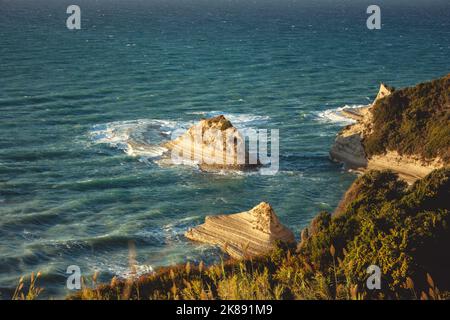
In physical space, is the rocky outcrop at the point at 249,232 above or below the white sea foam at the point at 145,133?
below

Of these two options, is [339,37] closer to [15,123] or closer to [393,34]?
[393,34]

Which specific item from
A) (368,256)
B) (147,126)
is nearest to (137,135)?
(147,126)

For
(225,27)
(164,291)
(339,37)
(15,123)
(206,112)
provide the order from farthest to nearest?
(225,27), (339,37), (206,112), (15,123), (164,291)

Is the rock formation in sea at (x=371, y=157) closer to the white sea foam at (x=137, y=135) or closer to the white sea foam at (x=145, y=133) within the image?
the white sea foam at (x=145, y=133)

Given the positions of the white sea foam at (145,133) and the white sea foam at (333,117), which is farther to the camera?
the white sea foam at (333,117)

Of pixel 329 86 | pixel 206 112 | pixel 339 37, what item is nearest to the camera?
pixel 206 112

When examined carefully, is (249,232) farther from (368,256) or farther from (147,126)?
(147,126)

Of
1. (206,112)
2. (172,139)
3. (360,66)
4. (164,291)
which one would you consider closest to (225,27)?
(360,66)

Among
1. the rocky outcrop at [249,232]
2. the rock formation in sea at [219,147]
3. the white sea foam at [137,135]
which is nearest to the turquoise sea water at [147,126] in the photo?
the white sea foam at [137,135]
